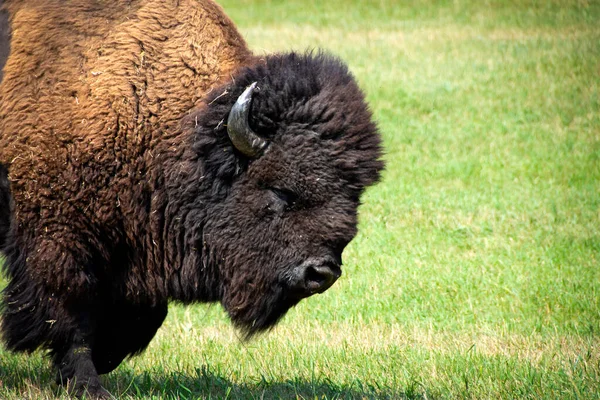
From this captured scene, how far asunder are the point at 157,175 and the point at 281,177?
0.76 meters

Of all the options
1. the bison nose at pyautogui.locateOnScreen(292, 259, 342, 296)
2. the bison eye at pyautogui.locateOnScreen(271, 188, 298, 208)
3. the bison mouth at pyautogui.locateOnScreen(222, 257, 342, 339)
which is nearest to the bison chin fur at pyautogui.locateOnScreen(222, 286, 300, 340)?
the bison mouth at pyautogui.locateOnScreen(222, 257, 342, 339)

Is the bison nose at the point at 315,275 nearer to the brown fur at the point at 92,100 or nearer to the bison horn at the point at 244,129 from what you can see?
the bison horn at the point at 244,129

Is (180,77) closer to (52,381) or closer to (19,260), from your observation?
(19,260)

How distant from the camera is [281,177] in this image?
16.2 feet

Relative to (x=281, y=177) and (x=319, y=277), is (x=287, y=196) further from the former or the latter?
(x=319, y=277)

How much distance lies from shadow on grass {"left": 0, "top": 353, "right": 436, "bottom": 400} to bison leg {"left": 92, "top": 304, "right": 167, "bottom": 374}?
179 mm

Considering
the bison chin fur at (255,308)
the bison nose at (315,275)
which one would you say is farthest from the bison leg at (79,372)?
the bison nose at (315,275)

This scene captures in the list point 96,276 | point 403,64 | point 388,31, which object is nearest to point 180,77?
point 96,276

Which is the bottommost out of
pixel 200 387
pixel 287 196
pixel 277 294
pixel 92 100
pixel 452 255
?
pixel 452 255

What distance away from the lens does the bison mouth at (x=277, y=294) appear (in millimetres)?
4738

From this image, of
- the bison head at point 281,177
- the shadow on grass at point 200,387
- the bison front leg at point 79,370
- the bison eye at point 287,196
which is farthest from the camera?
the shadow on grass at point 200,387

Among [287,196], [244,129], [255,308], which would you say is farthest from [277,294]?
[244,129]

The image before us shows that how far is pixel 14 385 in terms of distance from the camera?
5.54 metres

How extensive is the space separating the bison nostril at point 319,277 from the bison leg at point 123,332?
46.6 inches
